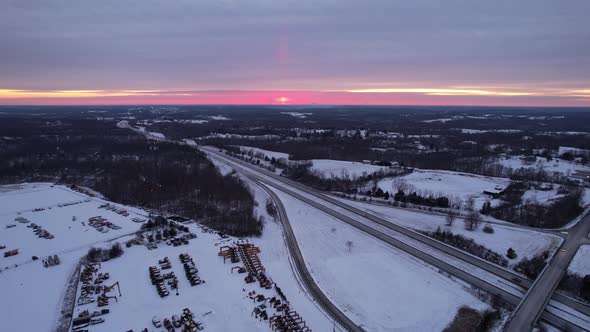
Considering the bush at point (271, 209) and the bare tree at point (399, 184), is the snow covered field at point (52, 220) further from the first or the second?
the bare tree at point (399, 184)

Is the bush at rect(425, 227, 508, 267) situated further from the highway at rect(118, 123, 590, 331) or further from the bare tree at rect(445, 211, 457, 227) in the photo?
the bare tree at rect(445, 211, 457, 227)

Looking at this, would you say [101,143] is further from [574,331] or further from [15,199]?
[574,331]

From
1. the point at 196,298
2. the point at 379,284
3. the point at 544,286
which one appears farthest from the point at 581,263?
the point at 196,298

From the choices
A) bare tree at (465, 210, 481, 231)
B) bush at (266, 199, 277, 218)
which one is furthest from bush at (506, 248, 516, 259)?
bush at (266, 199, 277, 218)

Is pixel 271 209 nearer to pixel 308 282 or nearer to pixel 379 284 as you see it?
pixel 308 282

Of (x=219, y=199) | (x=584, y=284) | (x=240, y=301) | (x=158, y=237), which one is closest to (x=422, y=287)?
(x=584, y=284)

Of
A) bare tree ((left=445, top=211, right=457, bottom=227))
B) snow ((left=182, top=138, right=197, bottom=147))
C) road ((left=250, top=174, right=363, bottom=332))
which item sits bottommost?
road ((left=250, top=174, right=363, bottom=332))
